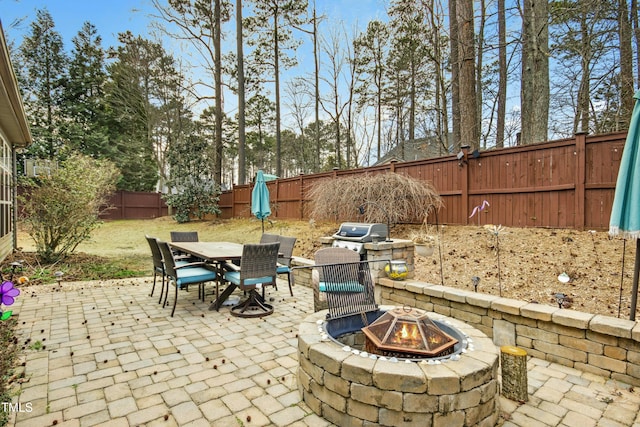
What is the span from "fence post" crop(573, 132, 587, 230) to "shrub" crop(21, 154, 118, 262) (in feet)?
29.1

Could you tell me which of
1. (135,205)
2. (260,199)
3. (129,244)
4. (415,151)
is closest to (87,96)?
(135,205)

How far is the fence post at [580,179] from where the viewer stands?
4957 millimetres

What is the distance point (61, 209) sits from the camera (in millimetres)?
6223

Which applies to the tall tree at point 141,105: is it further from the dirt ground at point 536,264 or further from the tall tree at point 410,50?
the dirt ground at point 536,264

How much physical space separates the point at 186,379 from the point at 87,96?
22.1 metres

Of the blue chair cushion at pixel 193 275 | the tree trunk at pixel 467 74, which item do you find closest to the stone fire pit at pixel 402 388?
the blue chair cushion at pixel 193 275

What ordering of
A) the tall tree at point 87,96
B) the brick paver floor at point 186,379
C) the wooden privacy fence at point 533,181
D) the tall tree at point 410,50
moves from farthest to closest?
the tall tree at point 87,96, the tall tree at point 410,50, the wooden privacy fence at point 533,181, the brick paver floor at point 186,379

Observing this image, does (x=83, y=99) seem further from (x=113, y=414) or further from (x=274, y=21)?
(x=113, y=414)

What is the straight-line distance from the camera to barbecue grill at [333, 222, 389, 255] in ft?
13.2

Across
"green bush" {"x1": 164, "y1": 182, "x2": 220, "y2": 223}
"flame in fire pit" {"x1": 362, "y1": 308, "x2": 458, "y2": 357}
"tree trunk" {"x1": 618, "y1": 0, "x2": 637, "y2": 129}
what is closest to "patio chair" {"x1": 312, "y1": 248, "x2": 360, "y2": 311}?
"flame in fire pit" {"x1": 362, "y1": 308, "x2": 458, "y2": 357}

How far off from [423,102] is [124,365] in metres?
15.0

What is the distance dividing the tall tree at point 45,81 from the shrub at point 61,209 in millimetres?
13601

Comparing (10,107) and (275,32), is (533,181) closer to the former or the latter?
(10,107)

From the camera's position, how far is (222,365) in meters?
2.54
